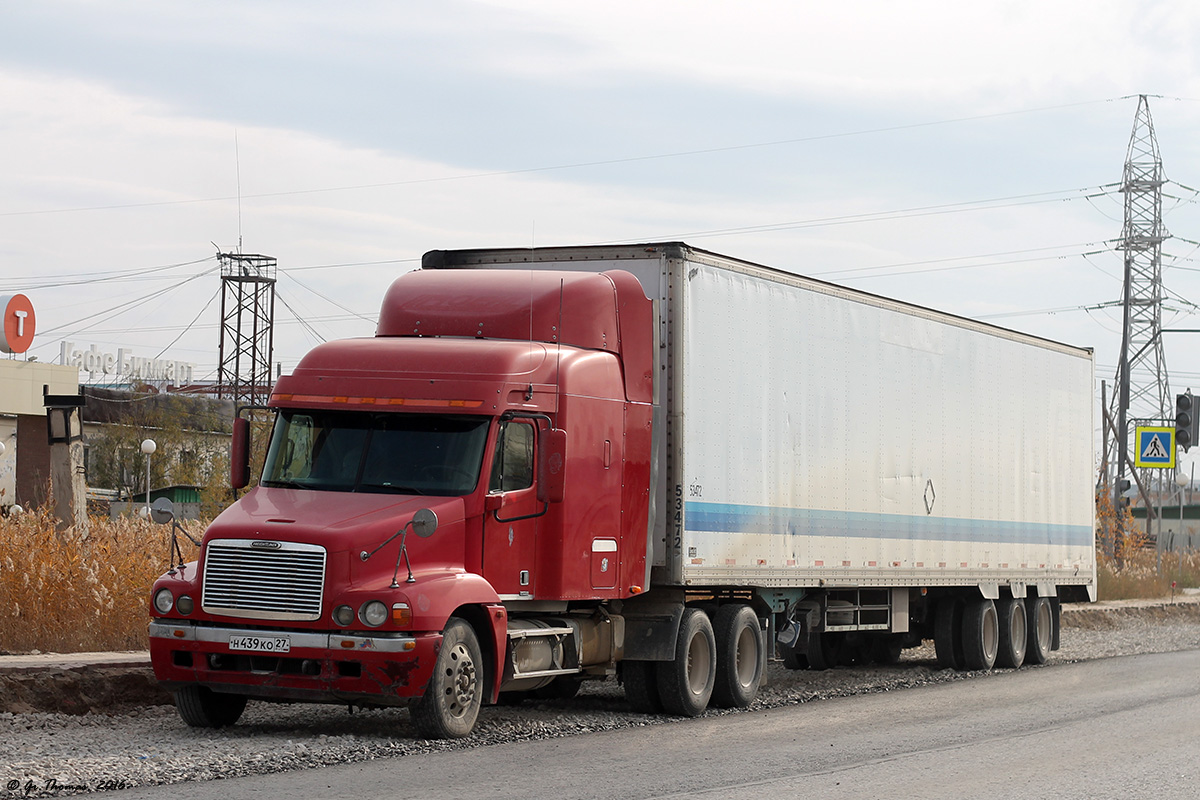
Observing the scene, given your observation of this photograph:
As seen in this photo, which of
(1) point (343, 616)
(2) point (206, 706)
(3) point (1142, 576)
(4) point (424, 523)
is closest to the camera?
(4) point (424, 523)

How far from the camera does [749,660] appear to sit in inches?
620

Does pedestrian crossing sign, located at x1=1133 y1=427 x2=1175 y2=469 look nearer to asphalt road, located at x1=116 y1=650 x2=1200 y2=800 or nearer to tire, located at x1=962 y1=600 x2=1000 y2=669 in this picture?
tire, located at x1=962 y1=600 x2=1000 y2=669

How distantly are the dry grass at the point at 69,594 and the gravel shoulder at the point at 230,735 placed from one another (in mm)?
2120

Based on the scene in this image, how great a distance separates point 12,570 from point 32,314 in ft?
118

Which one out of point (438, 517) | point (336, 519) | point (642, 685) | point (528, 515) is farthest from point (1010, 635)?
point (336, 519)

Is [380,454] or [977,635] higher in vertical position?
[380,454]

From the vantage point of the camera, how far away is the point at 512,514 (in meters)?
12.6

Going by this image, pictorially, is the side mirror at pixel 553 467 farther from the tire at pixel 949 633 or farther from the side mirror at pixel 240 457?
the tire at pixel 949 633

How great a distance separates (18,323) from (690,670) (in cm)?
3890

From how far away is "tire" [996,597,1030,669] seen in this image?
21672 mm

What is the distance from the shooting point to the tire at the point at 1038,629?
888 inches

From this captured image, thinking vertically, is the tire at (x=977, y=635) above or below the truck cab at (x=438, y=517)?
below

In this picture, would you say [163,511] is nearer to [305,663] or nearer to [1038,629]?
[305,663]

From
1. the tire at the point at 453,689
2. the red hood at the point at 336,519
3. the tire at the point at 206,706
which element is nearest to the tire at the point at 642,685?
the tire at the point at 453,689
